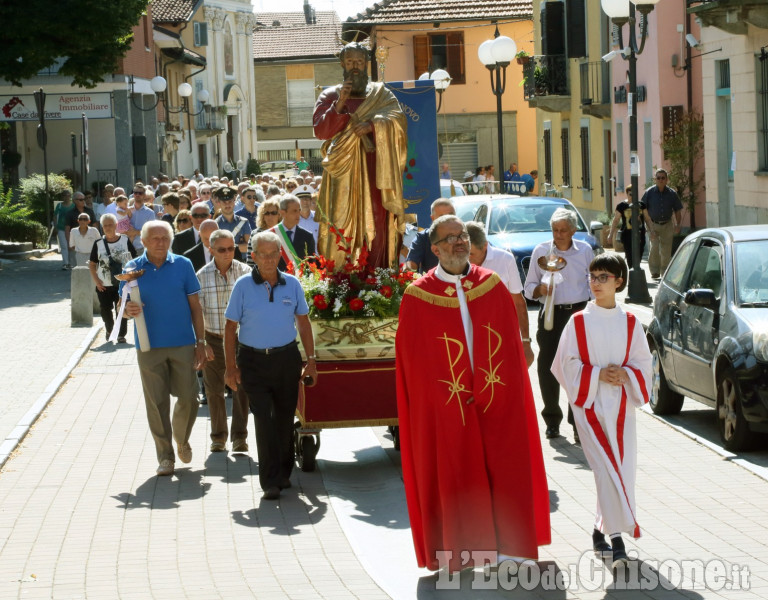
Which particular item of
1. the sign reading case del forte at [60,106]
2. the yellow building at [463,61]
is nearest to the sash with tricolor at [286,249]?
the sign reading case del forte at [60,106]

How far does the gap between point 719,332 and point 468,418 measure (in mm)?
4299

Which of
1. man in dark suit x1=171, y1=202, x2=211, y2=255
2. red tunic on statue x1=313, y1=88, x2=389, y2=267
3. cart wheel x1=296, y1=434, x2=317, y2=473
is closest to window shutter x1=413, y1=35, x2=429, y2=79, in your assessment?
man in dark suit x1=171, y1=202, x2=211, y2=255

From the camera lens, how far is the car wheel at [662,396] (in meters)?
12.4

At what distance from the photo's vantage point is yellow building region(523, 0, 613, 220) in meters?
38.4

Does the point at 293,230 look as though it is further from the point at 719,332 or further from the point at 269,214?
the point at 719,332

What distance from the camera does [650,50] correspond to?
3338 centimetres

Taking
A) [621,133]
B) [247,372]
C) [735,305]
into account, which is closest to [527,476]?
[247,372]

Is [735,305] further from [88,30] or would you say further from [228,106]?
[228,106]

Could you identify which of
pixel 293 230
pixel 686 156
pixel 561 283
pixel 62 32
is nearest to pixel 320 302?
pixel 561 283

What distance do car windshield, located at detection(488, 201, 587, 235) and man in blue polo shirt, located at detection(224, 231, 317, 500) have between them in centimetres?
1349

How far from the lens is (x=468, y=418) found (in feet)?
23.7

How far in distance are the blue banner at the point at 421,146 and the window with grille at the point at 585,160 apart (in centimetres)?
1955

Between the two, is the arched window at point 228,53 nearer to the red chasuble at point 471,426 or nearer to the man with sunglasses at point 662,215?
the man with sunglasses at point 662,215

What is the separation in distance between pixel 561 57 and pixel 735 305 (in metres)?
31.9
